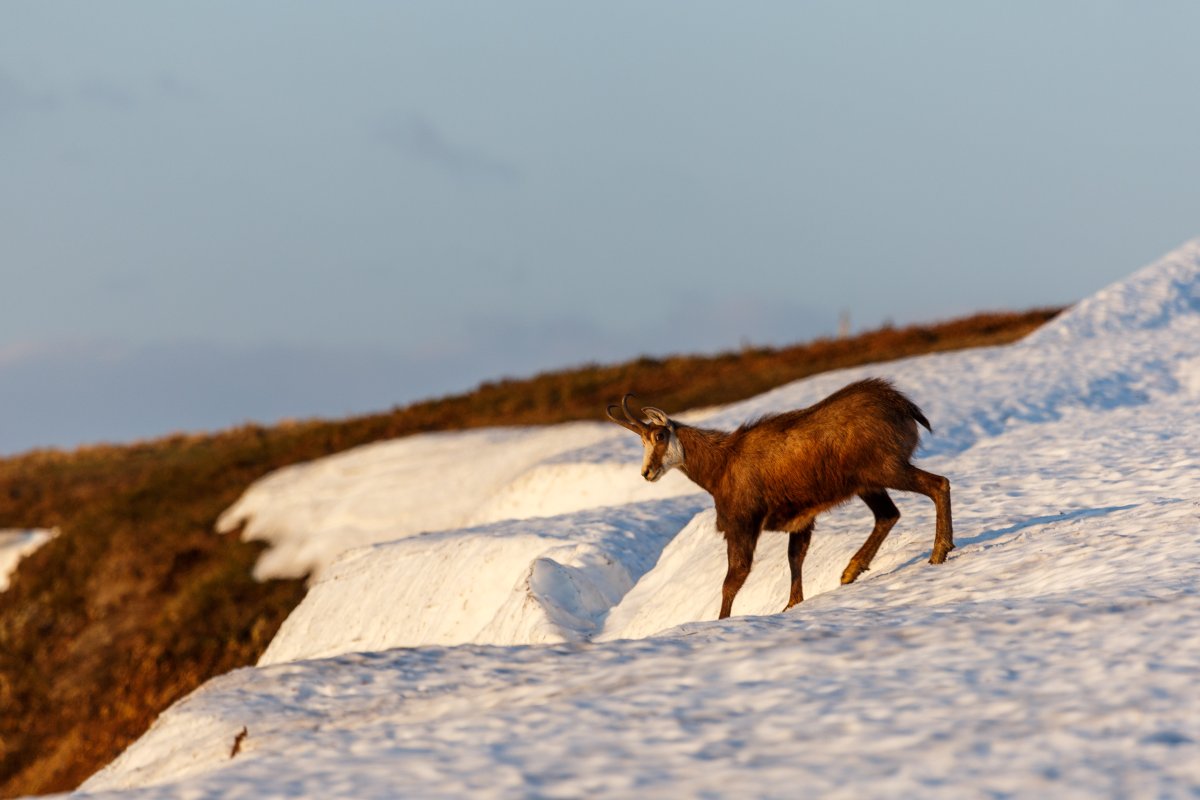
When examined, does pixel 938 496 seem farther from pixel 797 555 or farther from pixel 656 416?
pixel 656 416

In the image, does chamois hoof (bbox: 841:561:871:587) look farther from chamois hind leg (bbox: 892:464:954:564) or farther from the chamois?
chamois hind leg (bbox: 892:464:954:564)

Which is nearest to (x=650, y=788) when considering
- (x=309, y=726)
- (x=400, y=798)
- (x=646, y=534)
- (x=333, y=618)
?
(x=400, y=798)

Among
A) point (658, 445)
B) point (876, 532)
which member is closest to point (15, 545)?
point (658, 445)

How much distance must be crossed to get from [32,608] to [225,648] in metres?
9.11

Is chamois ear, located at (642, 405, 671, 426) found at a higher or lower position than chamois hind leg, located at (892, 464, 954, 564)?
higher

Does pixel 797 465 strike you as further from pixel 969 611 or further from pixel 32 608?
pixel 32 608

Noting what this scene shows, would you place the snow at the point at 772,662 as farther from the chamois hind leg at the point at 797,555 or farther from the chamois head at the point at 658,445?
the chamois head at the point at 658,445

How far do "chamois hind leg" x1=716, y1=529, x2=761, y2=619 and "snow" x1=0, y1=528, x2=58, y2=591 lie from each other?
35028mm

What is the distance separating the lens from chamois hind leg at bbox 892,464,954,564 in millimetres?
13289

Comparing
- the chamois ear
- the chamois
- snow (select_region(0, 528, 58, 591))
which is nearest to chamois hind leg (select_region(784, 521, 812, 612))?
the chamois

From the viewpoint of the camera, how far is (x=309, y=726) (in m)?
10.4

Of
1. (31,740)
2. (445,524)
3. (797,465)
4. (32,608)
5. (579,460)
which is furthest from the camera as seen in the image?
(32,608)

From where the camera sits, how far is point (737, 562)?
14039 mm

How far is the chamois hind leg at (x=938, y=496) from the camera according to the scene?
1329cm
